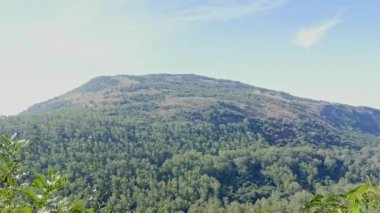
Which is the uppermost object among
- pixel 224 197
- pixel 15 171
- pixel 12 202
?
pixel 15 171

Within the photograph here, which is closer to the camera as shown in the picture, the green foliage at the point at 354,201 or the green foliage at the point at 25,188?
the green foliage at the point at 354,201

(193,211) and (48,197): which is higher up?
(48,197)

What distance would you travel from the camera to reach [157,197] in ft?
520

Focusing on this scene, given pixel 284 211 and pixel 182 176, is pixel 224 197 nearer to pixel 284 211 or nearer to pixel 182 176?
pixel 182 176

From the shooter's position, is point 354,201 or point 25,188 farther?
point 25,188

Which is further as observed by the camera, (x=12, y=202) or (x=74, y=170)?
(x=74, y=170)

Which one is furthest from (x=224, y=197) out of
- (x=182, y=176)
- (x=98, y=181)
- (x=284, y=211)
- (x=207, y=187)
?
(x=98, y=181)

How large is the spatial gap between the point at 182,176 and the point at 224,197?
23.8 metres

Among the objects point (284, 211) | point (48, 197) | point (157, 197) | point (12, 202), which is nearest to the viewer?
point (48, 197)

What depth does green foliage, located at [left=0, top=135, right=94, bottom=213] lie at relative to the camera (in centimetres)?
454

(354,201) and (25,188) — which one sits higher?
(354,201)

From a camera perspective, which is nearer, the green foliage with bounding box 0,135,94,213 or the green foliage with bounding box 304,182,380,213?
the green foliage with bounding box 304,182,380,213

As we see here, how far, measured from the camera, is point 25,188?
4484mm

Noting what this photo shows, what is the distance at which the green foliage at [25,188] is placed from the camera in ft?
14.9
